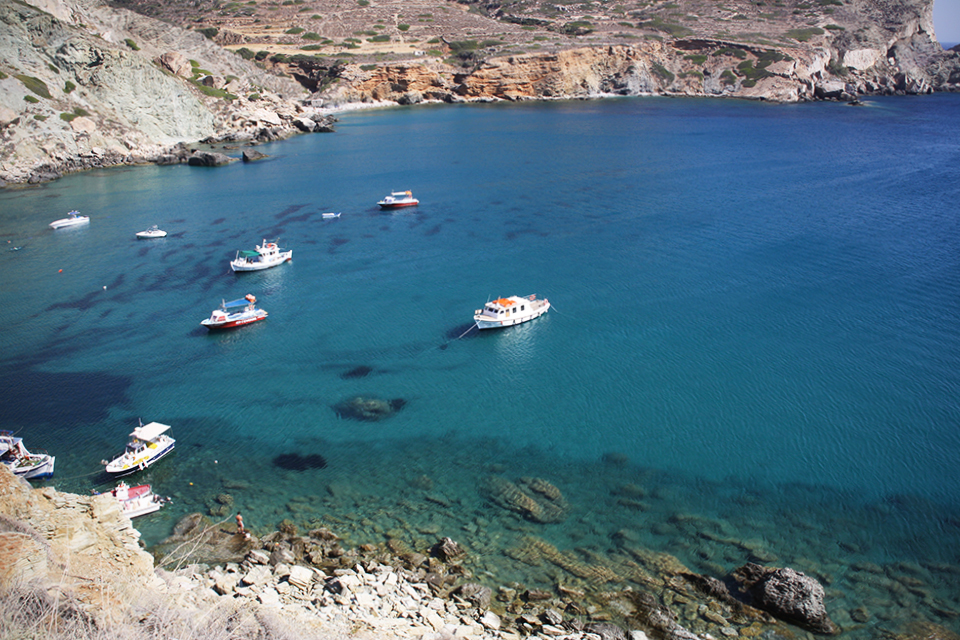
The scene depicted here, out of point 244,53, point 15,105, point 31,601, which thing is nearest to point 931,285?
point 31,601

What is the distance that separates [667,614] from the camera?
923 inches

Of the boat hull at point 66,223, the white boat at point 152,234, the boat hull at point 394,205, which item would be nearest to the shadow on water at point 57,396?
the white boat at point 152,234

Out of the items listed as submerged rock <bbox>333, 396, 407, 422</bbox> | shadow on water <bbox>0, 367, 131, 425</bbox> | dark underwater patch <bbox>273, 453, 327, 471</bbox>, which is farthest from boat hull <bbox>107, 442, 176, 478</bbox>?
submerged rock <bbox>333, 396, 407, 422</bbox>

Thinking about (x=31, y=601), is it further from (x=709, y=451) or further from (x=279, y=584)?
(x=709, y=451)

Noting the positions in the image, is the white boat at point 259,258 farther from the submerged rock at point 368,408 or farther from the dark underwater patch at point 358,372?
the submerged rock at point 368,408

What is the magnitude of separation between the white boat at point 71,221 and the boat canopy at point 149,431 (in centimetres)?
5198

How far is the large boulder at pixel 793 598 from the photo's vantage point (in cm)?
2305

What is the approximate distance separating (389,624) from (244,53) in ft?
645

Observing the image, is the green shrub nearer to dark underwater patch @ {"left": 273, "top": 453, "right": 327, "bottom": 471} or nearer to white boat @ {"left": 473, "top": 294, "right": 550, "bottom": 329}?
white boat @ {"left": 473, "top": 294, "right": 550, "bottom": 329}

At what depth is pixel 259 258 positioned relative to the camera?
61.7 metres

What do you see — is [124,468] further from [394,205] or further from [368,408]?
[394,205]

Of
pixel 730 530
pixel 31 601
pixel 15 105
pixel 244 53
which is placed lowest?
pixel 730 530

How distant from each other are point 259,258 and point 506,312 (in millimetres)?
27573

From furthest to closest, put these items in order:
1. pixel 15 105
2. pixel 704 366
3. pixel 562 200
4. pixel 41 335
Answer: pixel 15 105
pixel 562 200
pixel 41 335
pixel 704 366
